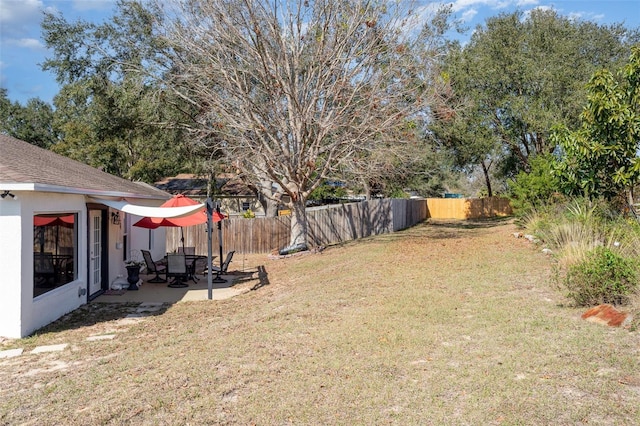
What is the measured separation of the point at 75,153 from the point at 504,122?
2678 centimetres

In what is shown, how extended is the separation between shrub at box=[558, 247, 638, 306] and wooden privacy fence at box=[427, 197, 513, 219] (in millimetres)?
29108

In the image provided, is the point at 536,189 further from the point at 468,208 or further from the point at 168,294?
the point at 468,208

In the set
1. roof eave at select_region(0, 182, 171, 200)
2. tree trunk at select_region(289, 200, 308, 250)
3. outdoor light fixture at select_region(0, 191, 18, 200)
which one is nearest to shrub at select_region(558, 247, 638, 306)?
roof eave at select_region(0, 182, 171, 200)

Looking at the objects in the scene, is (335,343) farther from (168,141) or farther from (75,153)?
Answer: (75,153)

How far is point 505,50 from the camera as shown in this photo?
23125 millimetres

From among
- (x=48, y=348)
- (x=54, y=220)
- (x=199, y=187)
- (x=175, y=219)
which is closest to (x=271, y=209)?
(x=199, y=187)

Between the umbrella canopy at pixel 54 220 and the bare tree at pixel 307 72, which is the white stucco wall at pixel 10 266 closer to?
the umbrella canopy at pixel 54 220

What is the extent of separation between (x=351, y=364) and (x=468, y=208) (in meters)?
33.4

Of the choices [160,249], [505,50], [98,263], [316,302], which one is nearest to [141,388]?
[316,302]

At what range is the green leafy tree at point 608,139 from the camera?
10.2 metres

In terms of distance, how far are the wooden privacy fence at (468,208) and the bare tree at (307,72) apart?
20631 millimetres

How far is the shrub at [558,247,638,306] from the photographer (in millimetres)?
6641

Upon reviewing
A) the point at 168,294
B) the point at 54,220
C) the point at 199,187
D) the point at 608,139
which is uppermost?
the point at 199,187

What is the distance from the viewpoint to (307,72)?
54.4 ft
